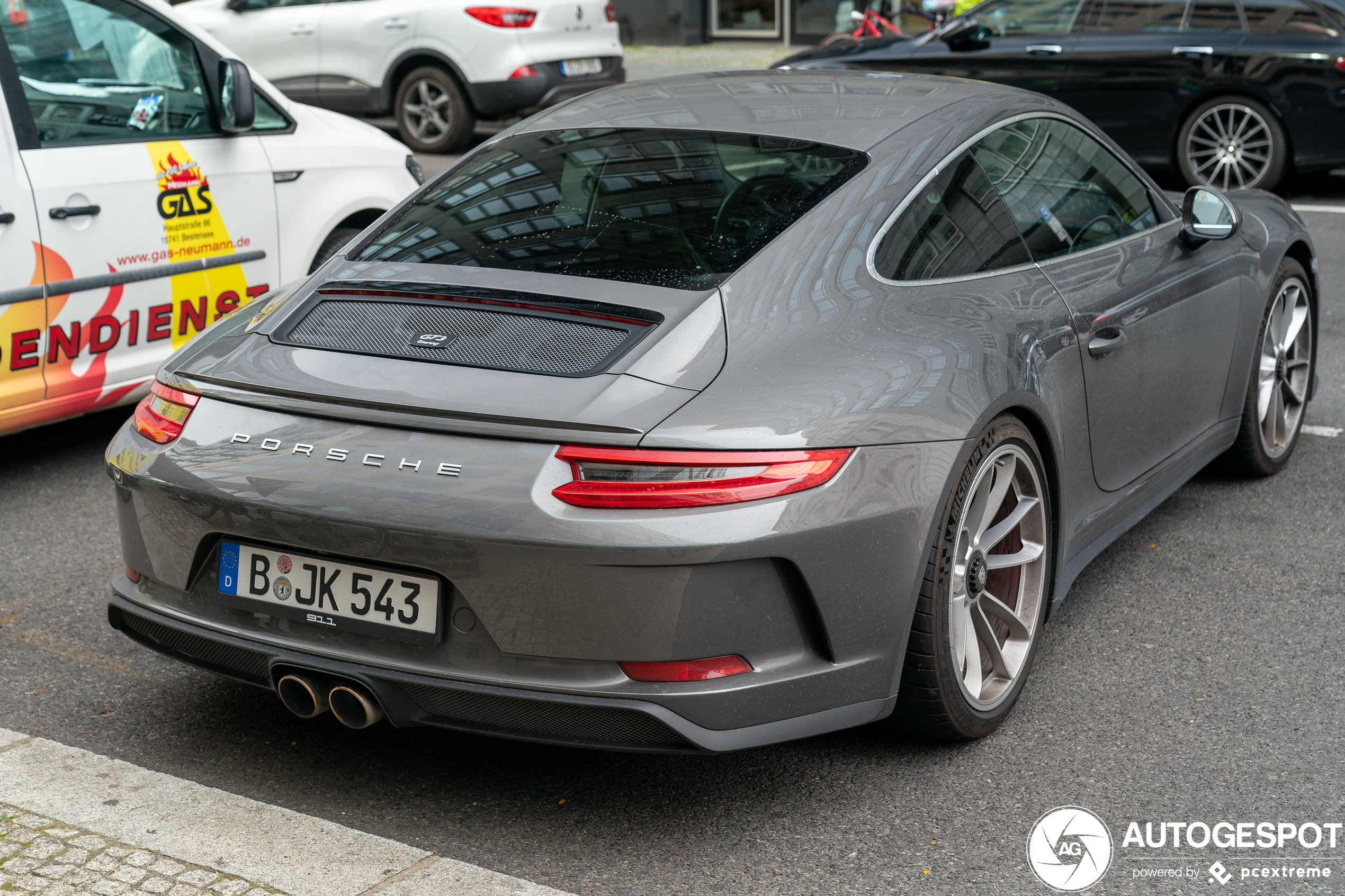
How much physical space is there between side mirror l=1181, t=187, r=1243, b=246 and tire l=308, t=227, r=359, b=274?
3178 millimetres

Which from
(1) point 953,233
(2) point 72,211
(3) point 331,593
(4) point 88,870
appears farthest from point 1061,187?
(2) point 72,211

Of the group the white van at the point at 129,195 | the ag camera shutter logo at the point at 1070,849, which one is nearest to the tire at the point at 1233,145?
the white van at the point at 129,195

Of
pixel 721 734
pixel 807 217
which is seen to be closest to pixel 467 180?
pixel 807 217

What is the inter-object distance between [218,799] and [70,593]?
1.42 metres

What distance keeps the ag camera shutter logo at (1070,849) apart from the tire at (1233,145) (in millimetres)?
7770

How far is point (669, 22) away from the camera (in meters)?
19.6

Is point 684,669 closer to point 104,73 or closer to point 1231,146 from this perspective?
point 104,73

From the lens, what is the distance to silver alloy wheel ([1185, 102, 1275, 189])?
32.3ft

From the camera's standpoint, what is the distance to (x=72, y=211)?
4.77 metres

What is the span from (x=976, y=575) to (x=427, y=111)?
9.87 metres

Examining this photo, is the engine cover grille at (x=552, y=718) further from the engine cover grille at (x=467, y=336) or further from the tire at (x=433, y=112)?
the tire at (x=433, y=112)

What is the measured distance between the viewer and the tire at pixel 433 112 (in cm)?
1193

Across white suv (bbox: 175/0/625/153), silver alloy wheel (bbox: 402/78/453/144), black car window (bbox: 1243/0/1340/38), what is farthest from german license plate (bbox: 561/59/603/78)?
black car window (bbox: 1243/0/1340/38)

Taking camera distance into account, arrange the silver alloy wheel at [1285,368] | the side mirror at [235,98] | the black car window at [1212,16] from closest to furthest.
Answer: the silver alloy wheel at [1285,368] < the side mirror at [235,98] < the black car window at [1212,16]
